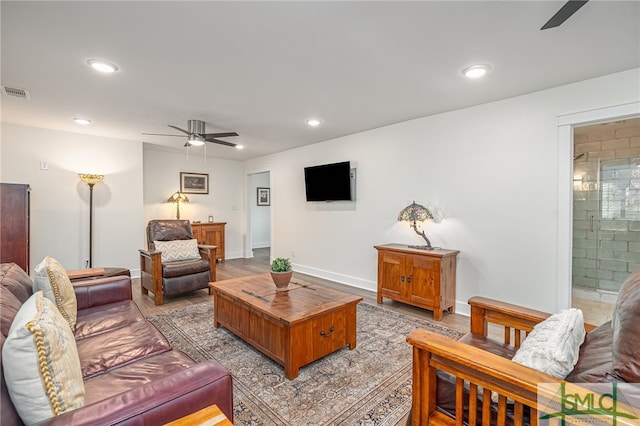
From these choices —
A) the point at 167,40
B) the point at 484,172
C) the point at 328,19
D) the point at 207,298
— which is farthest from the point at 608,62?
the point at 207,298

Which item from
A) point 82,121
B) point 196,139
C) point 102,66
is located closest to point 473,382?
point 102,66

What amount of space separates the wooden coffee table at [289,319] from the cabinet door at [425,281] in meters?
1.12

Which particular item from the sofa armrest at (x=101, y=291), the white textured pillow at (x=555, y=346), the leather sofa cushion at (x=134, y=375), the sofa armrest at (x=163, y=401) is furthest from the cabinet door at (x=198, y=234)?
the white textured pillow at (x=555, y=346)

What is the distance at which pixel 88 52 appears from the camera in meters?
2.12

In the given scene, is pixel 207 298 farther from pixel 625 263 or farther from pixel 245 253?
pixel 625 263

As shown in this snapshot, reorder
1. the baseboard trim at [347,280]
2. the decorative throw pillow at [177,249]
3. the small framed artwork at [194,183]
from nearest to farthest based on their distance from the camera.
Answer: the baseboard trim at [347,280]
the decorative throw pillow at [177,249]
the small framed artwork at [194,183]

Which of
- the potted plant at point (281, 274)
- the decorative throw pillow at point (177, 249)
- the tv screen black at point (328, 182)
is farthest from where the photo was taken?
the tv screen black at point (328, 182)

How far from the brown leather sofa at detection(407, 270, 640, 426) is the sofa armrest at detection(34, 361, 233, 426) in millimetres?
820

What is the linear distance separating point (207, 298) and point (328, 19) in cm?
350

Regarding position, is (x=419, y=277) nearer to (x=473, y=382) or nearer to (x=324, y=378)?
(x=324, y=378)

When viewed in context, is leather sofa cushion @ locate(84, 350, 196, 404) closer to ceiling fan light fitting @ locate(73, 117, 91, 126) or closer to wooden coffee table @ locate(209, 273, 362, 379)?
wooden coffee table @ locate(209, 273, 362, 379)

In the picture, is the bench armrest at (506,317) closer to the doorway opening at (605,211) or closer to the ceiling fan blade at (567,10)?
the ceiling fan blade at (567,10)

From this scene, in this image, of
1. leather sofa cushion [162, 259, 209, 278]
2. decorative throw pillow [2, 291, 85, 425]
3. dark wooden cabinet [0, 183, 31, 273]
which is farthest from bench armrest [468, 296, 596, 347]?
dark wooden cabinet [0, 183, 31, 273]

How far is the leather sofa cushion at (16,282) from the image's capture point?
169 centimetres
